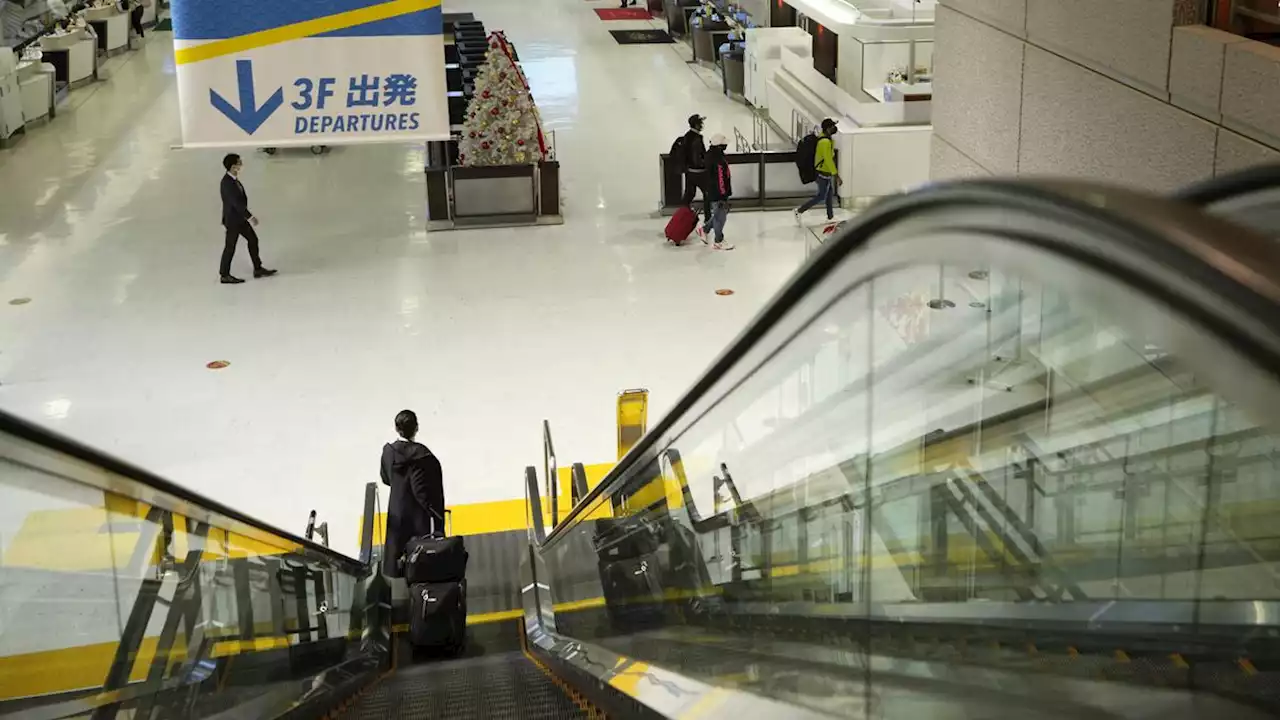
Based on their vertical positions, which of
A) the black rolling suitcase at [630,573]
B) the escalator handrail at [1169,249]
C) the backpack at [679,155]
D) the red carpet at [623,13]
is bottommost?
the red carpet at [623,13]

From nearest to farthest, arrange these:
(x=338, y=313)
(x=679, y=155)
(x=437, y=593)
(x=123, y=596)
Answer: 1. (x=123, y=596)
2. (x=437, y=593)
3. (x=338, y=313)
4. (x=679, y=155)

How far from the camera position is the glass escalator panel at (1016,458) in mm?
1410

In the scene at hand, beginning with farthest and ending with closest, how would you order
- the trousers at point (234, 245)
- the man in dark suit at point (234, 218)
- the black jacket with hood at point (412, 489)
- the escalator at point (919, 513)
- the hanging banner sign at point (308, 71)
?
1. the trousers at point (234, 245)
2. the man in dark suit at point (234, 218)
3. the hanging banner sign at point (308, 71)
4. the black jacket with hood at point (412, 489)
5. the escalator at point (919, 513)

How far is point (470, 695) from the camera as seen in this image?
5453 mm

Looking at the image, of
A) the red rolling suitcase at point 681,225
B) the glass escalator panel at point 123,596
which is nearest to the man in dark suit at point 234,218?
the red rolling suitcase at point 681,225

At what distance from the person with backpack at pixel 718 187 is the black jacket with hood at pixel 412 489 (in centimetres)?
743

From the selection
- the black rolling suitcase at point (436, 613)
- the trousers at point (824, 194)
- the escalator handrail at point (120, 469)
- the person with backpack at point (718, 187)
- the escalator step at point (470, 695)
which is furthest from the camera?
the trousers at point (824, 194)

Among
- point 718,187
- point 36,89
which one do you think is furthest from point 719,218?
point 36,89

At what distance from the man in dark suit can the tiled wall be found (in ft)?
22.6

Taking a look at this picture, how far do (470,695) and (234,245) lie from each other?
903 cm

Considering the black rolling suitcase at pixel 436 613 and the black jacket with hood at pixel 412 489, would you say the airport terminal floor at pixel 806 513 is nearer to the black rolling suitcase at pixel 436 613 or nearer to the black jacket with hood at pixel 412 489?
the black rolling suitcase at pixel 436 613

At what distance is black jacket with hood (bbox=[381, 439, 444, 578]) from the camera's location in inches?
290

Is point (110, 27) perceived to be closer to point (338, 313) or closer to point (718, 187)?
point (338, 313)

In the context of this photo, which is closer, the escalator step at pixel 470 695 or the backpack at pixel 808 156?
the escalator step at pixel 470 695
